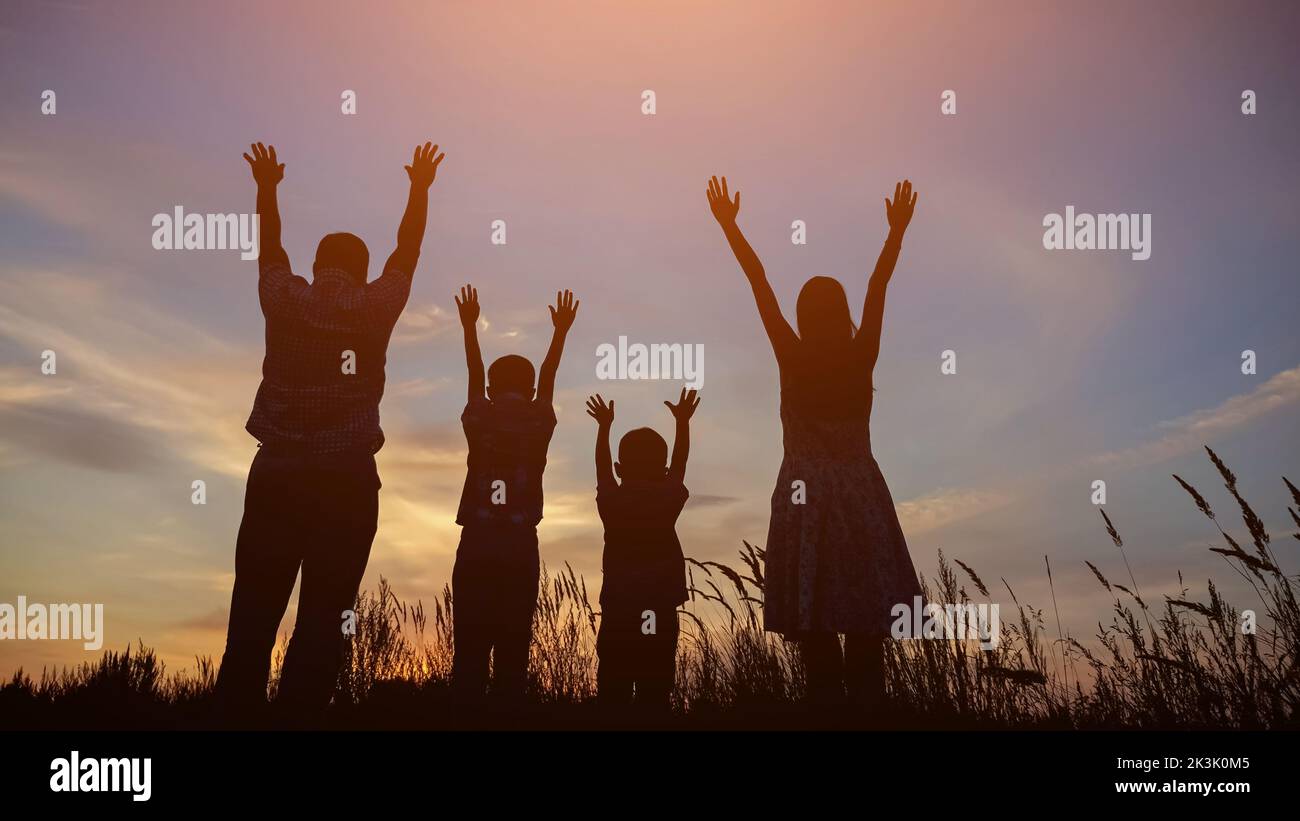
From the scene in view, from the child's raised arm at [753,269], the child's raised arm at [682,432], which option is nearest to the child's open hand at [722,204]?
the child's raised arm at [753,269]

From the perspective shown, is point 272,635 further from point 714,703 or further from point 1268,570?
point 1268,570

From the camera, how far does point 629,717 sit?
16.8ft

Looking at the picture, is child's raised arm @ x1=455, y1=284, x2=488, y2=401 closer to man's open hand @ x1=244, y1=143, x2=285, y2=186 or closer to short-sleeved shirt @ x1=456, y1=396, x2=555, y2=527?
short-sleeved shirt @ x1=456, y1=396, x2=555, y2=527

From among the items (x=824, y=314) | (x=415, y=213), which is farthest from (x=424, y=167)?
(x=824, y=314)

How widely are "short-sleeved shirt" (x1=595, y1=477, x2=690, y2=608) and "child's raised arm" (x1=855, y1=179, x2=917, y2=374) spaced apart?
75.4 inches

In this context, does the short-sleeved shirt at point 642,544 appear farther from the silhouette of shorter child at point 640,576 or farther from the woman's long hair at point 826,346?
the woman's long hair at point 826,346

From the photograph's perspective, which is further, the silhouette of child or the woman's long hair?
the silhouette of child

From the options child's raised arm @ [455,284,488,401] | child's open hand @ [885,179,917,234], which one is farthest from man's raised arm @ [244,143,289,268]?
child's open hand @ [885,179,917,234]

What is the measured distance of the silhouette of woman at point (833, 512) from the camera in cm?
472

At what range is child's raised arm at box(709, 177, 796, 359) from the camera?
4.96 m

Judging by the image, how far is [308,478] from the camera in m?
4.27

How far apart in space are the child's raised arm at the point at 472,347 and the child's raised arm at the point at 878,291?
2.53 m
